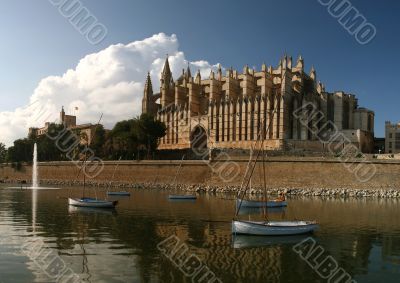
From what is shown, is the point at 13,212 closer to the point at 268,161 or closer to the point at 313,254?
the point at 313,254

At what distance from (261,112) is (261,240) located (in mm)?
56631

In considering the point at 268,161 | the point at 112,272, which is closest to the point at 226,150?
the point at 268,161

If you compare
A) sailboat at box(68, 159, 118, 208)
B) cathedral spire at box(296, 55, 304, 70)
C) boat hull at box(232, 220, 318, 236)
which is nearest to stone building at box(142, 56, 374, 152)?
cathedral spire at box(296, 55, 304, 70)

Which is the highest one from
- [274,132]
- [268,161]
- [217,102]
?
[217,102]

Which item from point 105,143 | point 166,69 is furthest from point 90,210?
point 166,69

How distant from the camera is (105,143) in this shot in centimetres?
8700

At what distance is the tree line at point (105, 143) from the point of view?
7688 cm

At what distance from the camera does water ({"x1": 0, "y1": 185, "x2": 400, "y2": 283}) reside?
1568 cm

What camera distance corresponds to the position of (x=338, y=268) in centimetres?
1677

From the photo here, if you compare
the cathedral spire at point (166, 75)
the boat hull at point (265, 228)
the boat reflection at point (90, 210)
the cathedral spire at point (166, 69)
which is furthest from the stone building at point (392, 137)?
the boat hull at point (265, 228)

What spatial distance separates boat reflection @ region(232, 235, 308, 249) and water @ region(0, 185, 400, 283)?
2.1 inches

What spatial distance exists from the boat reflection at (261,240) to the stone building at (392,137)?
203 ft

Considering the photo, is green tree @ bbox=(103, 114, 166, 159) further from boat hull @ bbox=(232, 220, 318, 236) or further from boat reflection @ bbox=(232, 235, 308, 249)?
boat reflection @ bbox=(232, 235, 308, 249)

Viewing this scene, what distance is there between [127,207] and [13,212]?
30.3 ft
